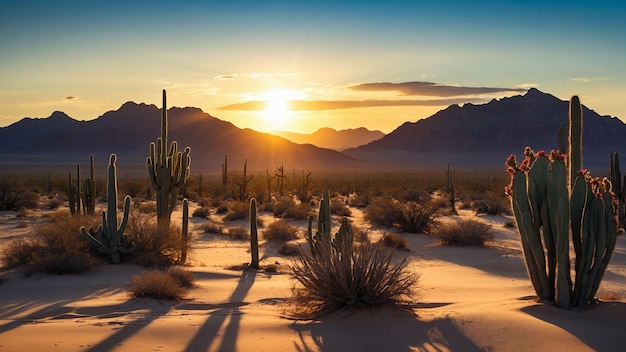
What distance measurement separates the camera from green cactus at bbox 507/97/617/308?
313 inches

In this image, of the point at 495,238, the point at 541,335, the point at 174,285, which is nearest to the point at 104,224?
the point at 174,285

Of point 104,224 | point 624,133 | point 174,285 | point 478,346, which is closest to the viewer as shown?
point 478,346

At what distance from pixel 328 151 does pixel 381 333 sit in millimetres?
130150

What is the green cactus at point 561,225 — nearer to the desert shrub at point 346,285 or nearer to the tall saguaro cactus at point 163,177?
the desert shrub at point 346,285

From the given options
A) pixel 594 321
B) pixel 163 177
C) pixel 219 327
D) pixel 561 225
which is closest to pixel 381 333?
pixel 219 327

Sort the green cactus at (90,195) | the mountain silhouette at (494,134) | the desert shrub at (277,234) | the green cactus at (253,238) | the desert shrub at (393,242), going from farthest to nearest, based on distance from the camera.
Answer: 1. the mountain silhouette at (494,134)
2. the green cactus at (90,195)
3. the desert shrub at (277,234)
4. the desert shrub at (393,242)
5. the green cactus at (253,238)

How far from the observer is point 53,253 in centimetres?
1247

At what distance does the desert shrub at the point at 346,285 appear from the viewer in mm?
8109

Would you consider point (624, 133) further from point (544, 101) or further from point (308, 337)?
point (308, 337)

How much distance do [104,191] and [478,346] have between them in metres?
32.7

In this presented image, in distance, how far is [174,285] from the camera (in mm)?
9969

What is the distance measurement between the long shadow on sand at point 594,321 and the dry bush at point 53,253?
8.25 m

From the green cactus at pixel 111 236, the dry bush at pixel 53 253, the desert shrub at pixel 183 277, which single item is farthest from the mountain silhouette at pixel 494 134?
the desert shrub at pixel 183 277

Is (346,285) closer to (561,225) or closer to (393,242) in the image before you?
(561,225)
